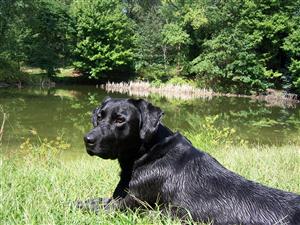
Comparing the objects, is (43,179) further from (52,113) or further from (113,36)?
(113,36)

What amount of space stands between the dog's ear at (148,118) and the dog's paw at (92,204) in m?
0.68

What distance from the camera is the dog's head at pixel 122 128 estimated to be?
3.58m

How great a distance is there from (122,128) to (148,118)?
0.24 meters

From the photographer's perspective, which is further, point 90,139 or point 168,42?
point 168,42

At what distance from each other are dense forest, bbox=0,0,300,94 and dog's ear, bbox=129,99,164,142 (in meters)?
31.8

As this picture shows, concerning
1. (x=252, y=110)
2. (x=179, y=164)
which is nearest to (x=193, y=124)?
(x=252, y=110)

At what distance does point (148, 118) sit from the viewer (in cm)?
371

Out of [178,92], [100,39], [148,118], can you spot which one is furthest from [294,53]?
[148,118]

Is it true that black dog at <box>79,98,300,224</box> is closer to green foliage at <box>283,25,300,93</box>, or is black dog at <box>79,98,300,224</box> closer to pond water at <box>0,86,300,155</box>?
pond water at <box>0,86,300,155</box>

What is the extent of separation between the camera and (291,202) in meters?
3.32

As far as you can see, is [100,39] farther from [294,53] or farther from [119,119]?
[119,119]

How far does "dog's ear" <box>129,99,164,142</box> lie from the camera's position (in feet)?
12.0

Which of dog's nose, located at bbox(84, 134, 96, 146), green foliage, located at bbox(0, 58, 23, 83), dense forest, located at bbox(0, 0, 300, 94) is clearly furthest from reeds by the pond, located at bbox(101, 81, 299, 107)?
dog's nose, located at bbox(84, 134, 96, 146)

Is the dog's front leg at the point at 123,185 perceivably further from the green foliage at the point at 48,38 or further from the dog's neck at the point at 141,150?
the green foliage at the point at 48,38
